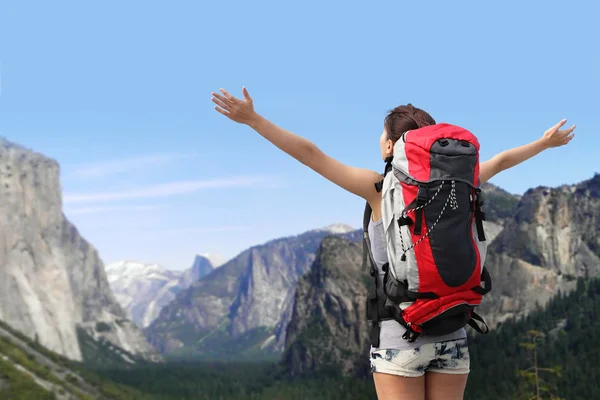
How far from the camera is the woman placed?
7.18m

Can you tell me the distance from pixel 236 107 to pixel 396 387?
3243 millimetres

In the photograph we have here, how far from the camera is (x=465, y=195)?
22.8 ft

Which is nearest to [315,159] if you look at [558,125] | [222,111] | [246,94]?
[246,94]

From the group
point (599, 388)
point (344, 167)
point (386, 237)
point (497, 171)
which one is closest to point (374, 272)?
point (386, 237)

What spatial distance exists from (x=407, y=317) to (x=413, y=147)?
1.62 metres

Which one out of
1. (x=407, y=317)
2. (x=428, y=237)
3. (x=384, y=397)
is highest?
(x=428, y=237)

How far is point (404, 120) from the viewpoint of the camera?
302 inches

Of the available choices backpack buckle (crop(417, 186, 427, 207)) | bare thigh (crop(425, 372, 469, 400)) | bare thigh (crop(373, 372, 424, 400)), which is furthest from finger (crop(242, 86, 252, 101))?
bare thigh (crop(425, 372, 469, 400))

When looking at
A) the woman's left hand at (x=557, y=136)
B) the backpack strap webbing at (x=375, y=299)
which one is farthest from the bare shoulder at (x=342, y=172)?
the woman's left hand at (x=557, y=136)

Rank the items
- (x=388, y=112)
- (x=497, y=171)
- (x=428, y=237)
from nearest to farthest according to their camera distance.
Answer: (x=428, y=237)
(x=388, y=112)
(x=497, y=171)

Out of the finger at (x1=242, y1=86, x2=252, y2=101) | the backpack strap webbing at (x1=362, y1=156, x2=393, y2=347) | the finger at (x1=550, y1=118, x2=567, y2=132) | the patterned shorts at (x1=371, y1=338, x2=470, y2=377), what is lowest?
the patterned shorts at (x1=371, y1=338, x2=470, y2=377)

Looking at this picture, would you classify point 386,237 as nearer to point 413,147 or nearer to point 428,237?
point 428,237

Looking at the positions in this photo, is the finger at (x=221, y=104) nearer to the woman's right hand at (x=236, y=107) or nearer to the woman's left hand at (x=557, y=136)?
the woman's right hand at (x=236, y=107)

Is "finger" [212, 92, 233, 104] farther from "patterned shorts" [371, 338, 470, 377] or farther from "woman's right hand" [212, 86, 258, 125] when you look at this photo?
"patterned shorts" [371, 338, 470, 377]
